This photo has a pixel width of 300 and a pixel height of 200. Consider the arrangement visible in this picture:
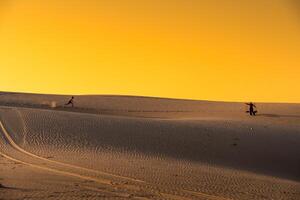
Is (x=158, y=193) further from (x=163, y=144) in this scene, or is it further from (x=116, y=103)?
(x=116, y=103)

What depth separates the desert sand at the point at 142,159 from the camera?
11.6 m

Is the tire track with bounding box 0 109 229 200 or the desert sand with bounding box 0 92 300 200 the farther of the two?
the desert sand with bounding box 0 92 300 200

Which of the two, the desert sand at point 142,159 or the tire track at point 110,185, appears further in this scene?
the desert sand at point 142,159

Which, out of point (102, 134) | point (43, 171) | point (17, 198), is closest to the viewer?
point (17, 198)

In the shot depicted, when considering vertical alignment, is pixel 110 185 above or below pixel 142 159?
below

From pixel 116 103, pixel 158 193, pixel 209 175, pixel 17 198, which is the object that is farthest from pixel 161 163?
pixel 116 103

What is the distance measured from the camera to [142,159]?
1897 cm

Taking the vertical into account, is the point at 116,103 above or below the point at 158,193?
above

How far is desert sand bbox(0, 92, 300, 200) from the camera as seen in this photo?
11607mm

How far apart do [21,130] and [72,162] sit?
952 cm

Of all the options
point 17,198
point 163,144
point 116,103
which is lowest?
point 17,198

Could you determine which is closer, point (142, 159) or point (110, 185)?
point (110, 185)

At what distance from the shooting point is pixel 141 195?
10.8m

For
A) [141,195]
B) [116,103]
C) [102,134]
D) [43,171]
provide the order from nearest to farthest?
[141,195]
[43,171]
[102,134]
[116,103]
